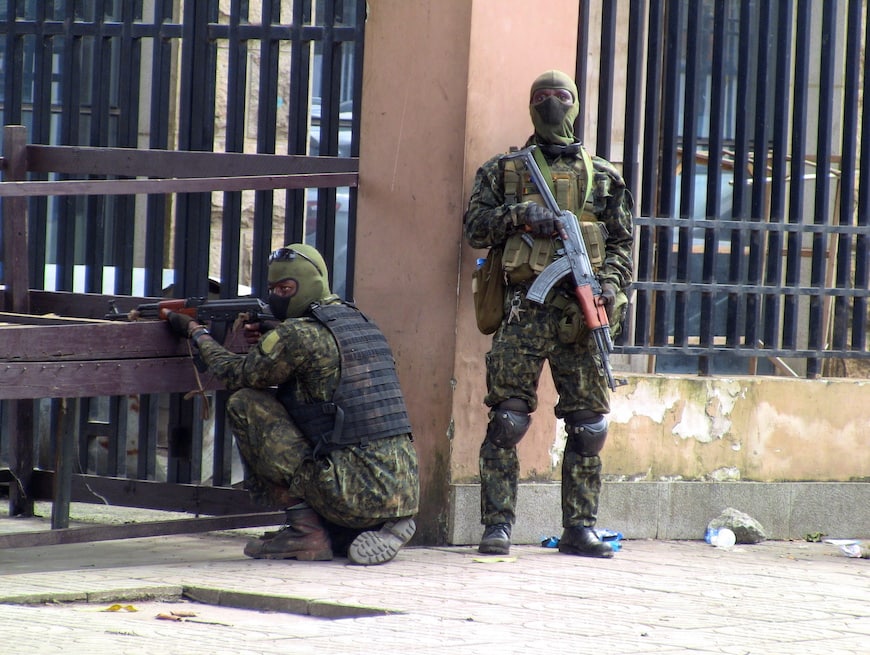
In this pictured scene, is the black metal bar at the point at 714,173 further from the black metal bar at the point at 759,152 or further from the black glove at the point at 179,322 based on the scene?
the black glove at the point at 179,322

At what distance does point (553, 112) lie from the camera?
5801 millimetres

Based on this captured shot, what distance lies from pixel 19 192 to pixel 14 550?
1733 mm

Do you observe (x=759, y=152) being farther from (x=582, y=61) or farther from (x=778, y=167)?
(x=582, y=61)

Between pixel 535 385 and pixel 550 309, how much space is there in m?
0.33

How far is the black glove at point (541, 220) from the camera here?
5688mm

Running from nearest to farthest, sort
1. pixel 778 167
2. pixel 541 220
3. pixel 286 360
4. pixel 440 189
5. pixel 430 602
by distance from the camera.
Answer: pixel 430 602 → pixel 286 360 → pixel 541 220 → pixel 440 189 → pixel 778 167

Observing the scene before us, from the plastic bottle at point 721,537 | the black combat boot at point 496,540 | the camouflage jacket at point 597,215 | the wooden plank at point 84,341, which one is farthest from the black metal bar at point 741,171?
the wooden plank at point 84,341

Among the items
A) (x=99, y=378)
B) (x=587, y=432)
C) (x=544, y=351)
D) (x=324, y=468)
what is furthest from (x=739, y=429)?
(x=99, y=378)

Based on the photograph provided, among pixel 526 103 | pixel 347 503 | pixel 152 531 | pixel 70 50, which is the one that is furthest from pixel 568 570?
pixel 70 50

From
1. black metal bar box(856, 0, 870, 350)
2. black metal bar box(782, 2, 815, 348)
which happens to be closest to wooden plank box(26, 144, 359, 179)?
black metal bar box(782, 2, 815, 348)

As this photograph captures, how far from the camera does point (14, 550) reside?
6059 mm

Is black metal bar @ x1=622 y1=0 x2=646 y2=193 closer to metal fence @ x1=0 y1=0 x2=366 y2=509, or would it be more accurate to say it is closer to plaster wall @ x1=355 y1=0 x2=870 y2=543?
plaster wall @ x1=355 y1=0 x2=870 y2=543

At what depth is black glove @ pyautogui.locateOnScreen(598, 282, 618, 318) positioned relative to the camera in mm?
5766

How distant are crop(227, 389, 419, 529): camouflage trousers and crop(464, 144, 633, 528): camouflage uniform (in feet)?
1.47
